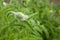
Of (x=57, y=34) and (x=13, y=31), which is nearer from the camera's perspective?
(x=13, y=31)

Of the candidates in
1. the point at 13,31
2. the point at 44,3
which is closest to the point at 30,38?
the point at 13,31

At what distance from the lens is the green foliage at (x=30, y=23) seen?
0.81m

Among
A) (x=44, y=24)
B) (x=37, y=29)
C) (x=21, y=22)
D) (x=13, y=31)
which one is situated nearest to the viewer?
(x=21, y=22)

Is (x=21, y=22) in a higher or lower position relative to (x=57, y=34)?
higher

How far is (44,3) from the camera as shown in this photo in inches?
46.8

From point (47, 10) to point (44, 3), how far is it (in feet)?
0.20

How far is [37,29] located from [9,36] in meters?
0.24

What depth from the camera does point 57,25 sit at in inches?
46.6

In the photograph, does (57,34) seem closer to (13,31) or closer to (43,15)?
(43,15)

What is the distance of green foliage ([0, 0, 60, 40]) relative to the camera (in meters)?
0.81

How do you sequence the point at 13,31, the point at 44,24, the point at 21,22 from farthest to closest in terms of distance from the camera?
the point at 44,24 → the point at 13,31 → the point at 21,22

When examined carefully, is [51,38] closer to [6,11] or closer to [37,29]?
[37,29]

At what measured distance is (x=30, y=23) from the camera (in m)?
0.87

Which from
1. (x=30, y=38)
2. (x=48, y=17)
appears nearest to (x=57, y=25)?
(x=48, y=17)
